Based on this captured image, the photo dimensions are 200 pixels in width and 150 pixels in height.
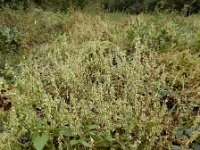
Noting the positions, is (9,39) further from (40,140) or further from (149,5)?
(149,5)

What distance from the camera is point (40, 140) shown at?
3180 mm

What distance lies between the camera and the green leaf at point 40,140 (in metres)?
3.13

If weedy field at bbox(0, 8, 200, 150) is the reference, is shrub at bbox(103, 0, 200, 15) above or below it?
below

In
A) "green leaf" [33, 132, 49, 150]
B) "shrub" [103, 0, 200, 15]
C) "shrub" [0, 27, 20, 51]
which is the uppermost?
"green leaf" [33, 132, 49, 150]

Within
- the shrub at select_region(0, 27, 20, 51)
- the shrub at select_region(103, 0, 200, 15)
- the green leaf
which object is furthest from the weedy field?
the shrub at select_region(103, 0, 200, 15)

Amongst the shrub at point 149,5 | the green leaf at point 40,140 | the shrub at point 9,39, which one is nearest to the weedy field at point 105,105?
the green leaf at point 40,140

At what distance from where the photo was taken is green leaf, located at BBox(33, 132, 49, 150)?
313cm

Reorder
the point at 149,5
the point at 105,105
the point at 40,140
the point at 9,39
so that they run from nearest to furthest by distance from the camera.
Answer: the point at 40,140, the point at 105,105, the point at 9,39, the point at 149,5

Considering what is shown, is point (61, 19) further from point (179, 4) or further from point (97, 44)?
point (179, 4)

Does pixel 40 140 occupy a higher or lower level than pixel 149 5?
higher

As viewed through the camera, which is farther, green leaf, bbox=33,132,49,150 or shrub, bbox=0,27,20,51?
shrub, bbox=0,27,20,51

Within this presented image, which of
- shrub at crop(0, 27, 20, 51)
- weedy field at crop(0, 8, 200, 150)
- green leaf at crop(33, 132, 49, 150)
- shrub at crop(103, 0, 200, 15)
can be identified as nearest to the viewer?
green leaf at crop(33, 132, 49, 150)

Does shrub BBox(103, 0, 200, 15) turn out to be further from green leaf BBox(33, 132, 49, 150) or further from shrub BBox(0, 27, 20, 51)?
green leaf BBox(33, 132, 49, 150)

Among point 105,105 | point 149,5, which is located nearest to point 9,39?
point 105,105
